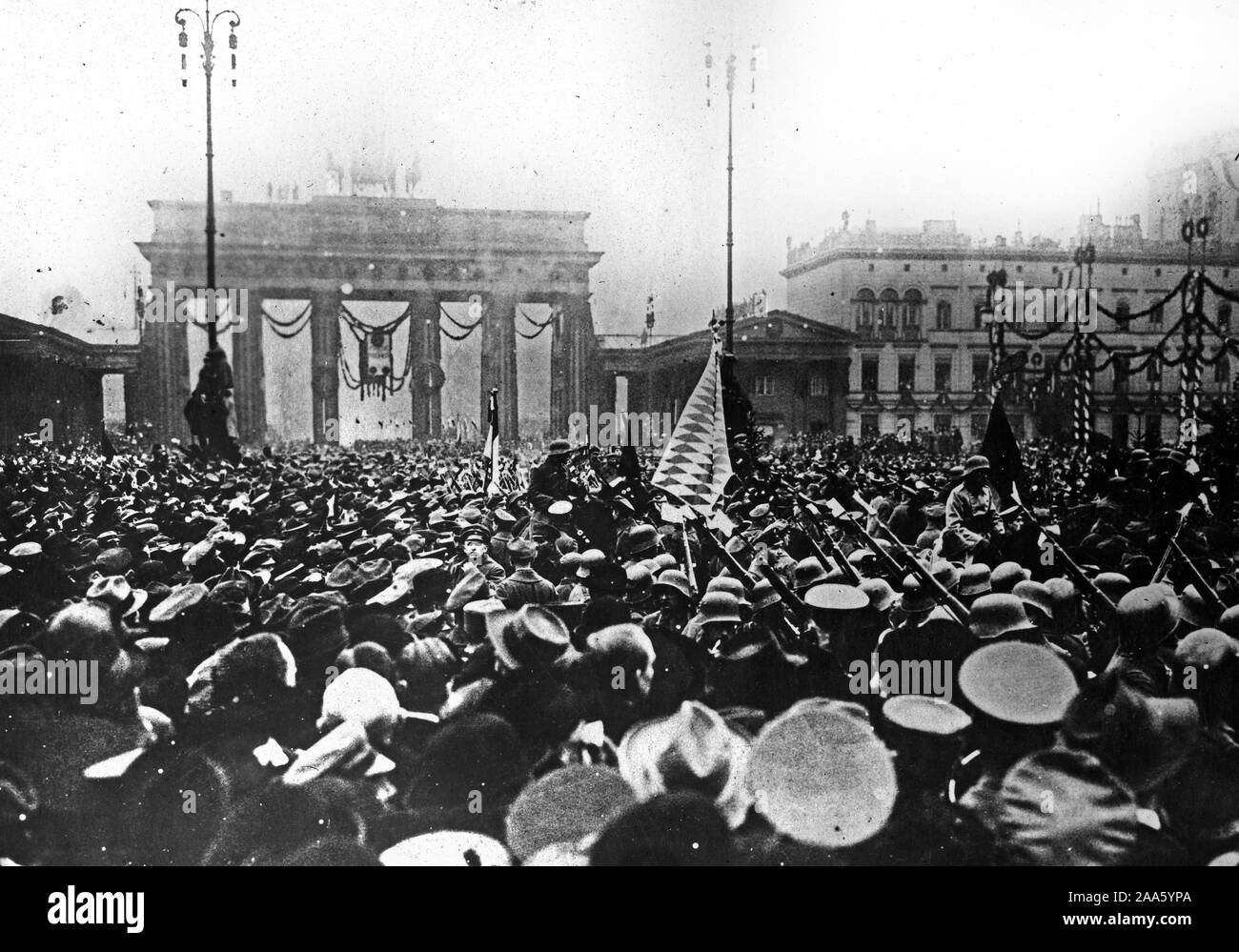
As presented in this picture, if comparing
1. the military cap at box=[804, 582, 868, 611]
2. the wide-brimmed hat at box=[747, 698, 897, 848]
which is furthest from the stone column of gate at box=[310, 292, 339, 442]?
the wide-brimmed hat at box=[747, 698, 897, 848]

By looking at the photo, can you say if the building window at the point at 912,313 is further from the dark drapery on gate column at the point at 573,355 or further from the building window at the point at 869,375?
the dark drapery on gate column at the point at 573,355

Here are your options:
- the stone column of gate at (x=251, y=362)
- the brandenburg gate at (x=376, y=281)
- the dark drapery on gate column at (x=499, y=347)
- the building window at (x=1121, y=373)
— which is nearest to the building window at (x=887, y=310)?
the building window at (x=1121, y=373)

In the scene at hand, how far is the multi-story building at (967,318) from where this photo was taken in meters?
4.57

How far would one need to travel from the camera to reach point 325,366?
4688 mm

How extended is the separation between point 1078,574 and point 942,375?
1177 millimetres

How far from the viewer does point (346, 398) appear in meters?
4.72

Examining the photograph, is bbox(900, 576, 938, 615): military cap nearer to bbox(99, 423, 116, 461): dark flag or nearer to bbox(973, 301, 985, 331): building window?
bbox(973, 301, 985, 331): building window

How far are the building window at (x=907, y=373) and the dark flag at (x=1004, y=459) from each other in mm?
430

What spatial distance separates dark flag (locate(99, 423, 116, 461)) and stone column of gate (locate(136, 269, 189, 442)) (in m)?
Answer: 0.15

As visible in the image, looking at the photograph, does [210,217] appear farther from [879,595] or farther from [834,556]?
[879,595]

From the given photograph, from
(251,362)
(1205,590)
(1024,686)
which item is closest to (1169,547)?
(1205,590)

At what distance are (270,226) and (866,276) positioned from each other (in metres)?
2.92

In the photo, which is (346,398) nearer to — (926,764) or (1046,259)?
(926,764)
